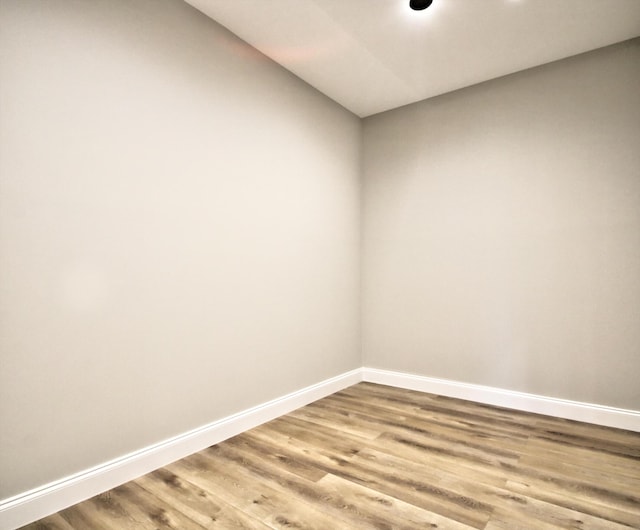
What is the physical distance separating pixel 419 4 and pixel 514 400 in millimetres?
2961

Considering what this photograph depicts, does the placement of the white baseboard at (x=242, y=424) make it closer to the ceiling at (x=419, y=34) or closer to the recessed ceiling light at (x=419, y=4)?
the ceiling at (x=419, y=34)

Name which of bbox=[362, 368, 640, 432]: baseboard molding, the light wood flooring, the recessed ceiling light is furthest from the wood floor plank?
the recessed ceiling light

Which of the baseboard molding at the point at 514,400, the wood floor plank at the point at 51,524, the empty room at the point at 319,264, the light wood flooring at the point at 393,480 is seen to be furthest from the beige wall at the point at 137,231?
the baseboard molding at the point at 514,400

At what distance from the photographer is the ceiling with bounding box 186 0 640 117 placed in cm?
229

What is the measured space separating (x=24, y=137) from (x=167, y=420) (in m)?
1.58

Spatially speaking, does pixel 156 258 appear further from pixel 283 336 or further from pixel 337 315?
pixel 337 315

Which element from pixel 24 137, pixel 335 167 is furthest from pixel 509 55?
pixel 24 137

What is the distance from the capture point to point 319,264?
3.28 m

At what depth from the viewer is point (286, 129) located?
9.74 feet

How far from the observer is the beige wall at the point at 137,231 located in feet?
5.23

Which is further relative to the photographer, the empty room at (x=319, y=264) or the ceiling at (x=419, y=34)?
the ceiling at (x=419, y=34)

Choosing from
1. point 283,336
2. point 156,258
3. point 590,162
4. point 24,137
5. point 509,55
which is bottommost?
point 283,336

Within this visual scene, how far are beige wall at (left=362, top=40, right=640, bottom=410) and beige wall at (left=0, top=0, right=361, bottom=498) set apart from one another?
3.46 feet

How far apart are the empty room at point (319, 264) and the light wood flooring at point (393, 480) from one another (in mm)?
17
